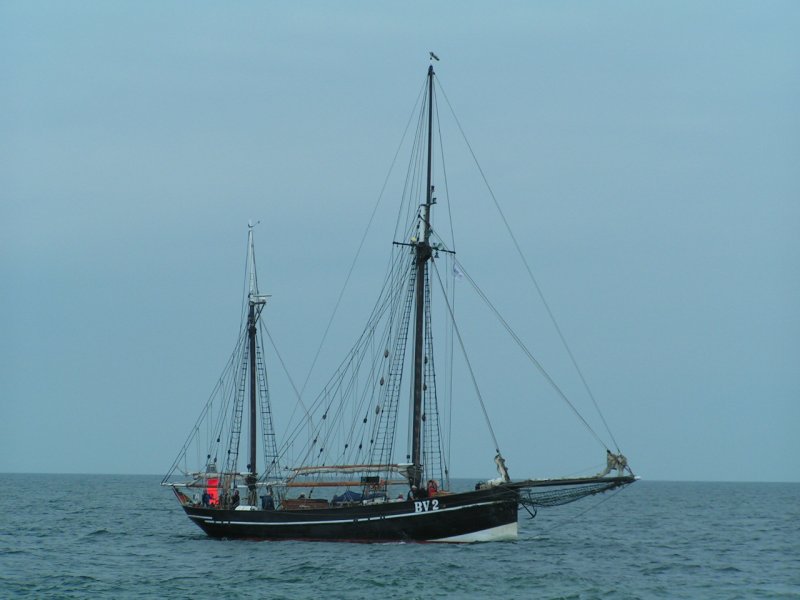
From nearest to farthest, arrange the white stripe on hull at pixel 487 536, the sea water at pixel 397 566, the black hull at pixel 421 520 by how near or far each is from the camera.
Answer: the sea water at pixel 397 566 < the black hull at pixel 421 520 < the white stripe on hull at pixel 487 536

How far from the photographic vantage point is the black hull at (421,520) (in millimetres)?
59094

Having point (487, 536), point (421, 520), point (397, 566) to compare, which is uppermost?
point (421, 520)

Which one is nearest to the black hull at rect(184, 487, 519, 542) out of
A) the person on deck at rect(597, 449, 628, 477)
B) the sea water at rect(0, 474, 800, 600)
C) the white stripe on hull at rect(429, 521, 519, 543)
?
the white stripe on hull at rect(429, 521, 519, 543)

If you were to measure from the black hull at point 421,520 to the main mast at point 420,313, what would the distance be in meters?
3.23

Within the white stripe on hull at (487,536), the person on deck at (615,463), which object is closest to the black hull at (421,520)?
the white stripe on hull at (487,536)

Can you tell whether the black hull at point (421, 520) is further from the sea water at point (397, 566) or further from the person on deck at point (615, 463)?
the person on deck at point (615, 463)

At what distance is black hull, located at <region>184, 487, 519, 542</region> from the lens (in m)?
59.1

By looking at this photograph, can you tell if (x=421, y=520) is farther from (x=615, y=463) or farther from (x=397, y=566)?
(x=615, y=463)

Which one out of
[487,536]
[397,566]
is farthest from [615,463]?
[397,566]

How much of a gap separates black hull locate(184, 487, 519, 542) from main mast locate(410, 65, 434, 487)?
3.23 m

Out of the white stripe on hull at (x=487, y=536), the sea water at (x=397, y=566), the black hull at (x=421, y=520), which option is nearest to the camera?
the sea water at (x=397, y=566)

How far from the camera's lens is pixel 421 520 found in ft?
196

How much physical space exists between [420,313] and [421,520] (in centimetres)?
1126

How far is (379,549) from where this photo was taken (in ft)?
196
